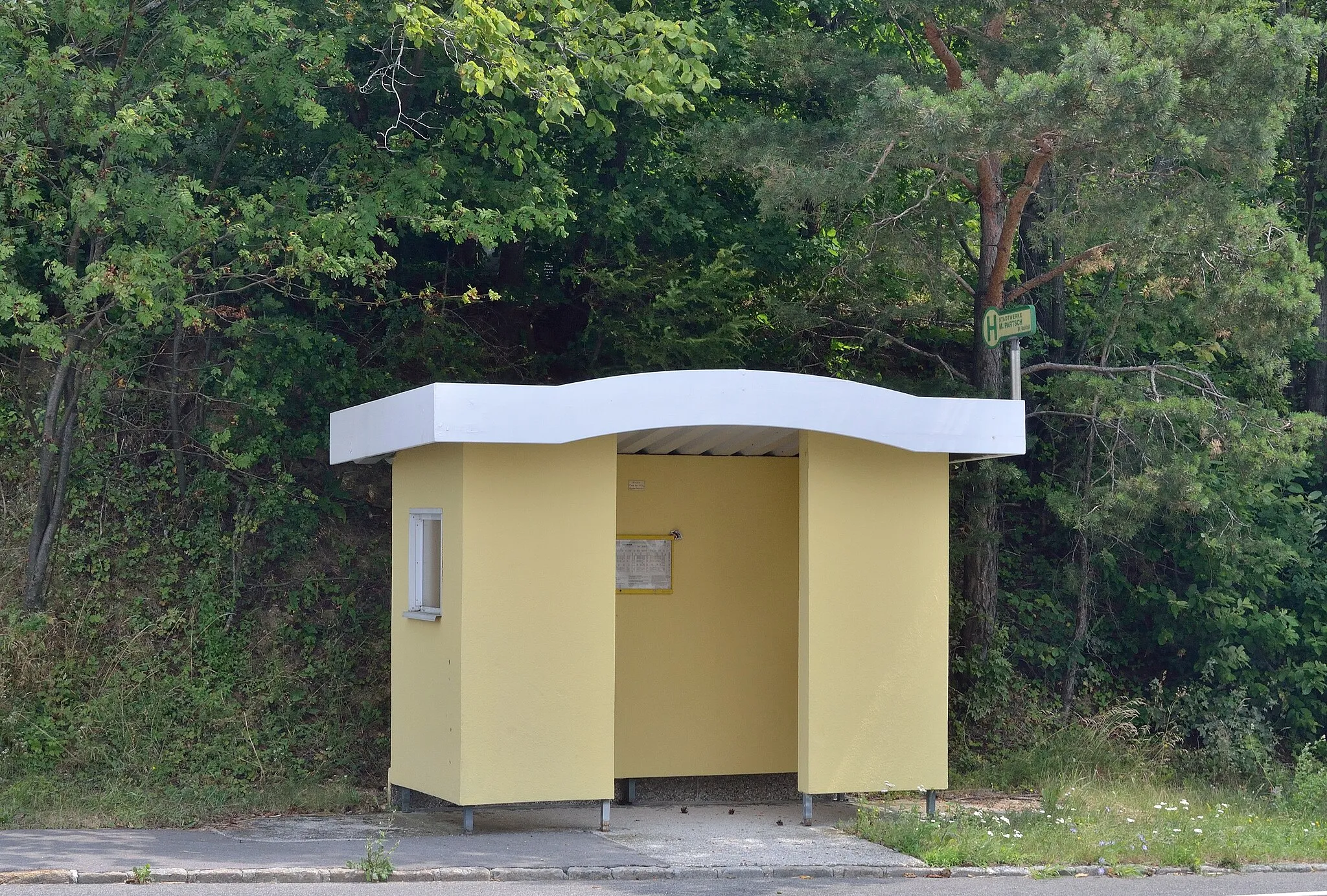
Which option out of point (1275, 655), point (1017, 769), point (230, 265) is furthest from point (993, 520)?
point (230, 265)

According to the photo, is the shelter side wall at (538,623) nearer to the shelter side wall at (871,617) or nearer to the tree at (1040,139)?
the shelter side wall at (871,617)

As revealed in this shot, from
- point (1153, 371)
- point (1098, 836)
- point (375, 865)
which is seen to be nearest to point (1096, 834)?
point (1098, 836)

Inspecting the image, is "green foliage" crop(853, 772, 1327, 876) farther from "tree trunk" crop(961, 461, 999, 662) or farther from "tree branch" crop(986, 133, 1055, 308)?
"tree branch" crop(986, 133, 1055, 308)

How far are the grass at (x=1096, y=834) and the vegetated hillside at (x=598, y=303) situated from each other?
2774 millimetres

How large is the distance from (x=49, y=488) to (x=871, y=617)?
7.68m

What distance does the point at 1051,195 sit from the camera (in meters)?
14.4

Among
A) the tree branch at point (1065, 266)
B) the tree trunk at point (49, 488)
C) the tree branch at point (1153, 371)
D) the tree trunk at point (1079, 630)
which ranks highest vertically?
the tree branch at point (1065, 266)

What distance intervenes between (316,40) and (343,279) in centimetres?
350

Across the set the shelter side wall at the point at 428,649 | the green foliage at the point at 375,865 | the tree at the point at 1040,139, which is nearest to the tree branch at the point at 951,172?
the tree at the point at 1040,139

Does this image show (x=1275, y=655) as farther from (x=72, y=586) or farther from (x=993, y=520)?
(x=72, y=586)

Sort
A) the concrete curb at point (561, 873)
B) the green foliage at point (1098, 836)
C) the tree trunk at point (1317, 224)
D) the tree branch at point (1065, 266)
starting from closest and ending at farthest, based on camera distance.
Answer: the concrete curb at point (561, 873), the green foliage at point (1098, 836), the tree branch at point (1065, 266), the tree trunk at point (1317, 224)

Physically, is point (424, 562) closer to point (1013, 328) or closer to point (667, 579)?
point (667, 579)

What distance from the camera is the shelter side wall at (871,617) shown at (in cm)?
1016

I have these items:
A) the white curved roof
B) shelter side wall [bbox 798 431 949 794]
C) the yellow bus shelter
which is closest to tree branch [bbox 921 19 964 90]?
the white curved roof
